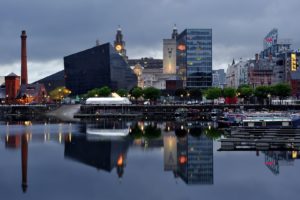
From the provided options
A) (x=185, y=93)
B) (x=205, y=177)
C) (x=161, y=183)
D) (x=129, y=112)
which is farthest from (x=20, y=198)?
(x=185, y=93)

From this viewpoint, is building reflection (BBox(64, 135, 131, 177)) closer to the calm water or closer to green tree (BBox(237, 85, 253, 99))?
the calm water

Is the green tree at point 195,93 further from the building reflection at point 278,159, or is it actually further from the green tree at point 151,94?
the building reflection at point 278,159

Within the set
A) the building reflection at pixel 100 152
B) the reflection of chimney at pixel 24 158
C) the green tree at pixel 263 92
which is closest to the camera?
the reflection of chimney at pixel 24 158

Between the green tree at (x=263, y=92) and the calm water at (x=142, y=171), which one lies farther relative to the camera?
the green tree at (x=263, y=92)

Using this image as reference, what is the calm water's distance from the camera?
3491 cm

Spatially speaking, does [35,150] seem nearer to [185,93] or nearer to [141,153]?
[141,153]

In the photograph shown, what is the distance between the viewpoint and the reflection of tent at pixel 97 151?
47.9 meters

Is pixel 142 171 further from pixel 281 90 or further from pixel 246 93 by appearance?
pixel 246 93

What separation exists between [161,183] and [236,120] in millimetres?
54826

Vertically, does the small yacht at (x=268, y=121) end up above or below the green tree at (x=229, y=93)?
below

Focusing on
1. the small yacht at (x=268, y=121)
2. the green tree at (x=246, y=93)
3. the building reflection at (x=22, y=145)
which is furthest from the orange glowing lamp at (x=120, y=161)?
the green tree at (x=246, y=93)

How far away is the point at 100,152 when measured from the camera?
55.7 meters

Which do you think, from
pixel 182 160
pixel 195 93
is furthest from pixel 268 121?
pixel 195 93

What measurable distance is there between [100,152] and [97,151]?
1.09 meters
